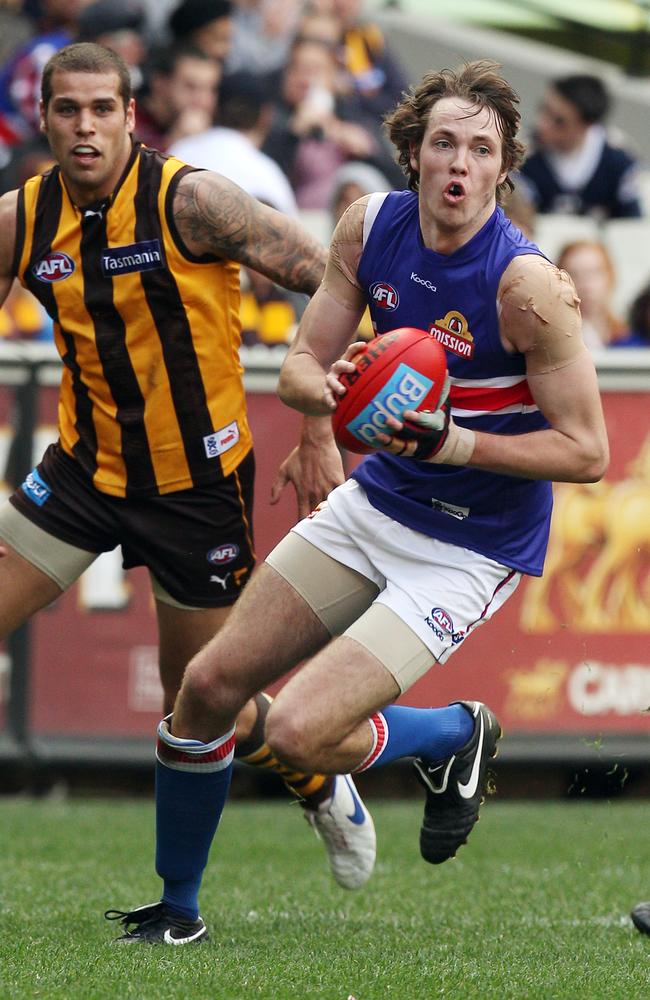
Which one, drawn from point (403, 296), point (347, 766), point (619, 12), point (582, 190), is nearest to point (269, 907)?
point (347, 766)

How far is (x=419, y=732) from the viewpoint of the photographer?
4.71 meters

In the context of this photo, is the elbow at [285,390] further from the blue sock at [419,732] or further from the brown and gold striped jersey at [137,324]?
the blue sock at [419,732]

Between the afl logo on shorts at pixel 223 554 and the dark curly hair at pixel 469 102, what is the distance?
137cm

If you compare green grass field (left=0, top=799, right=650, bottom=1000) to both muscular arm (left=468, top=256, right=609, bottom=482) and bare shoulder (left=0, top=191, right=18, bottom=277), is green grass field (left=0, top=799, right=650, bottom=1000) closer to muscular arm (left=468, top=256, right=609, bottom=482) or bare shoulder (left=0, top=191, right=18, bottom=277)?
muscular arm (left=468, top=256, right=609, bottom=482)

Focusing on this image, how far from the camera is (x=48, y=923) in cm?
475

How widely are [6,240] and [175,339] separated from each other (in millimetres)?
606

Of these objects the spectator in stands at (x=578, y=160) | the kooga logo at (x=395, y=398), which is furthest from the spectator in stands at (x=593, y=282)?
the kooga logo at (x=395, y=398)

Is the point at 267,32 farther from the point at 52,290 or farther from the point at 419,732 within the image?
the point at 419,732

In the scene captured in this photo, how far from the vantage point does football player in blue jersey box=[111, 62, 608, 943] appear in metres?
4.01

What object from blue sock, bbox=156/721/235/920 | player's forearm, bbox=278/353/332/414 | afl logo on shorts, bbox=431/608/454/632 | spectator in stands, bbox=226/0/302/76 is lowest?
blue sock, bbox=156/721/235/920

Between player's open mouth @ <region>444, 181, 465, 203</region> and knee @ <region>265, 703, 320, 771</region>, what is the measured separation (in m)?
1.39

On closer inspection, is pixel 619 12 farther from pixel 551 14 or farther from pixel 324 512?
pixel 324 512

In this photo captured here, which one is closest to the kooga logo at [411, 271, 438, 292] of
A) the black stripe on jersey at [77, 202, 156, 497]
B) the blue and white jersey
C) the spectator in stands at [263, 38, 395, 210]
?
the blue and white jersey

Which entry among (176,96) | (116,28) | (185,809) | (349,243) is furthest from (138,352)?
(116,28)
